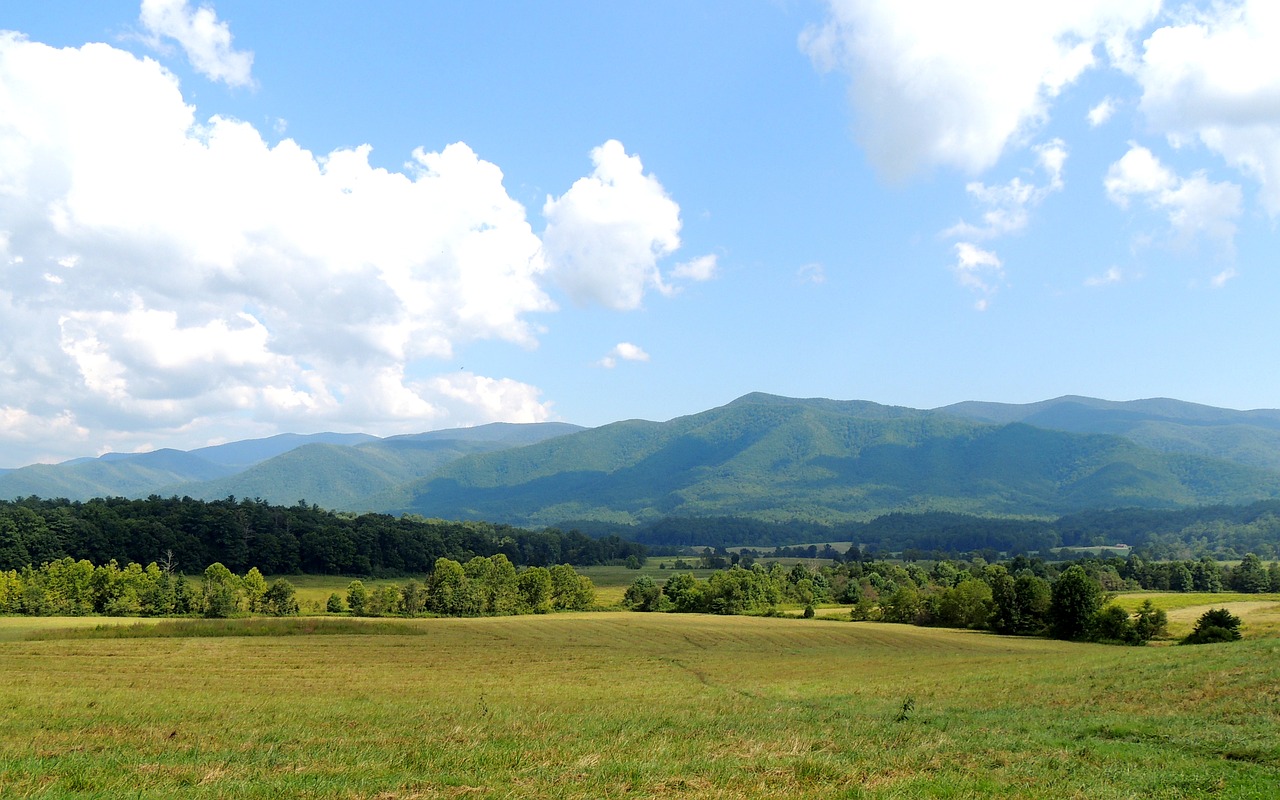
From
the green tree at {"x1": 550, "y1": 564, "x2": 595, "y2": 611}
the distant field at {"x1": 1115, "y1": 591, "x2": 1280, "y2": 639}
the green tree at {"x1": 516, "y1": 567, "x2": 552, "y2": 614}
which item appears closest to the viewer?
the distant field at {"x1": 1115, "y1": 591, "x2": 1280, "y2": 639}

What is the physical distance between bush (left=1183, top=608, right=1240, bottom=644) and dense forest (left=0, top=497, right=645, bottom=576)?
141 metres

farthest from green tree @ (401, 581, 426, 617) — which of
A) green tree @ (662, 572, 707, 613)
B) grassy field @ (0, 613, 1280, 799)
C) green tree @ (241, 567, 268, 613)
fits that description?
grassy field @ (0, 613, 1280, 799)

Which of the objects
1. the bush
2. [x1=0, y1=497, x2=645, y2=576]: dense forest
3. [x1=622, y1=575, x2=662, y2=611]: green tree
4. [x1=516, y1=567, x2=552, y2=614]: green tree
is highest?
[x1=0, y1=497, x2=645, y2=576]: dense forest

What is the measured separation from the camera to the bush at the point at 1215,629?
2318 inches

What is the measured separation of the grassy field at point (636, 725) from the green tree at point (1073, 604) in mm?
33313

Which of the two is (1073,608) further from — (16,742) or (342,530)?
(342,530)

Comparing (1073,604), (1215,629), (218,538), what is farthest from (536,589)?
(1215,629)

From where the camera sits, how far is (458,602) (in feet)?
343

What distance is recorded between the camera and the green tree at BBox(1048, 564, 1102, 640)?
76.4 m

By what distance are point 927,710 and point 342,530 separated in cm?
15886

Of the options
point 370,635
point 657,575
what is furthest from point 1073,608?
point 657,575

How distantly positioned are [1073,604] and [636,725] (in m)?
73.8

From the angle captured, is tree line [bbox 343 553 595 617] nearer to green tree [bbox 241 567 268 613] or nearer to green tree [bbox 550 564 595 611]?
green tree [bbox 550 564 595 611]

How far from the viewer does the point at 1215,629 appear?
6006 centimetres
